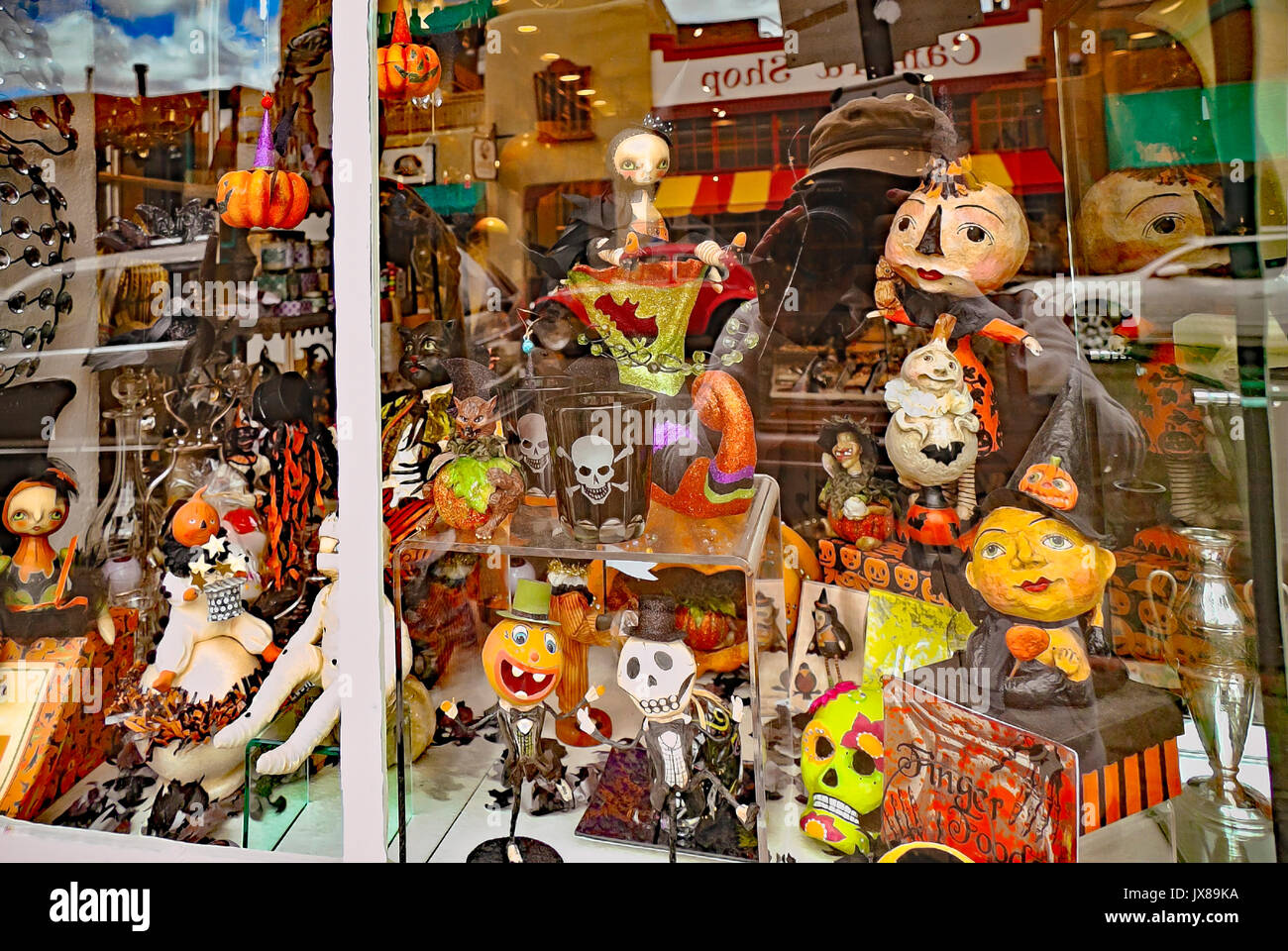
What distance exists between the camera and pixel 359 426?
1.84 meters

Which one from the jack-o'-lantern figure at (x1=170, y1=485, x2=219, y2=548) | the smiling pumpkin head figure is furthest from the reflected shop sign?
the jack-o'-lantern figure at (x1=170, y1=485, x2=219, y2=548)

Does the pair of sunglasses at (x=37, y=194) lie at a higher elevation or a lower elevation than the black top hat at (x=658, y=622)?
higher

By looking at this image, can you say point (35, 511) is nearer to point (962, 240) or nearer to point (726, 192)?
point (726, 192)

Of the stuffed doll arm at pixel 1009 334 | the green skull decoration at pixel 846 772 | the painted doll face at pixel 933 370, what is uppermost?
the stuffed doll arm at pixel 1009 334

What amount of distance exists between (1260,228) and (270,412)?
7.42ft

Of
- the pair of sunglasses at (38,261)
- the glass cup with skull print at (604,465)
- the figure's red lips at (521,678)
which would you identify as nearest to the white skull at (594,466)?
the glass cup with skull print at (604,465)

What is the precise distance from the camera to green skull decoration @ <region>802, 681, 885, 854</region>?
182 cm

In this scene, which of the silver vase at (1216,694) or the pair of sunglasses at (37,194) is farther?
the pair of sunglasses at (37,194)

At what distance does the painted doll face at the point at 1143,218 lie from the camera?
68.6 inches

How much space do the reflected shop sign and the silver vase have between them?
106 cm

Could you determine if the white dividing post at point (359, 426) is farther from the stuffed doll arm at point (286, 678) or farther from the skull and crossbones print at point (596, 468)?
the skull and crossbones print at point (596, 468)

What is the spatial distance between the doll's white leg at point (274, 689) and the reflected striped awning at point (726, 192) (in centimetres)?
140

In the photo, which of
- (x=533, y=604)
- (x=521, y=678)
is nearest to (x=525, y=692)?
(x=521, y=678)
